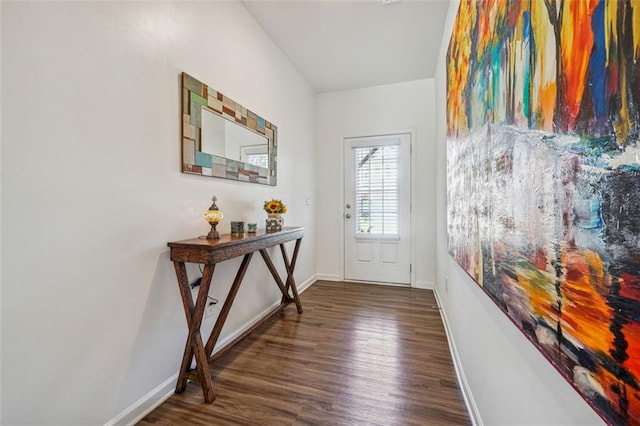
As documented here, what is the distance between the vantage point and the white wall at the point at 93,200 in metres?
0.95

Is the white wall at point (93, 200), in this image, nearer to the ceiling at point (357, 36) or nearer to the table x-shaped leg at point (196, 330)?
the table x-shaped leg at point (196, 330)

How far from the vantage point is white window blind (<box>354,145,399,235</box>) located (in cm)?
353

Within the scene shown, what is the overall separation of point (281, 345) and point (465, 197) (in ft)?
5.41

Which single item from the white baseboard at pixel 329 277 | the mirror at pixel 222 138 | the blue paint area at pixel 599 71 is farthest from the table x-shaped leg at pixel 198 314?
the white baseboard at pixel 329 277

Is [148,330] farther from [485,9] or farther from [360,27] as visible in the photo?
[360,27]

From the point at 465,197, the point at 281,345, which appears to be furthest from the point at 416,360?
the point at 465,197

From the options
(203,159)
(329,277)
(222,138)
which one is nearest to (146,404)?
(203,159)

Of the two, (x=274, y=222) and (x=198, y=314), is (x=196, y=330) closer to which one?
(x=198, y=314)

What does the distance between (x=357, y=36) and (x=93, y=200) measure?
8.45 feet

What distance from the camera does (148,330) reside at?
1.40 metres

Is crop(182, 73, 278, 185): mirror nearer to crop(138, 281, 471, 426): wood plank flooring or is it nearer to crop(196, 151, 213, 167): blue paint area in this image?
crop(196, 151, 213, 167): blue paint area

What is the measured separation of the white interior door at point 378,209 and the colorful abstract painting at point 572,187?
2.58 meters

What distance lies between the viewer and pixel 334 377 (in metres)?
1.65

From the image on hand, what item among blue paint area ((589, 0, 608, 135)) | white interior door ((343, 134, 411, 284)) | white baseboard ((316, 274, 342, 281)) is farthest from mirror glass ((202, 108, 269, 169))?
white baseboard ((316, 274, 342, 281))
